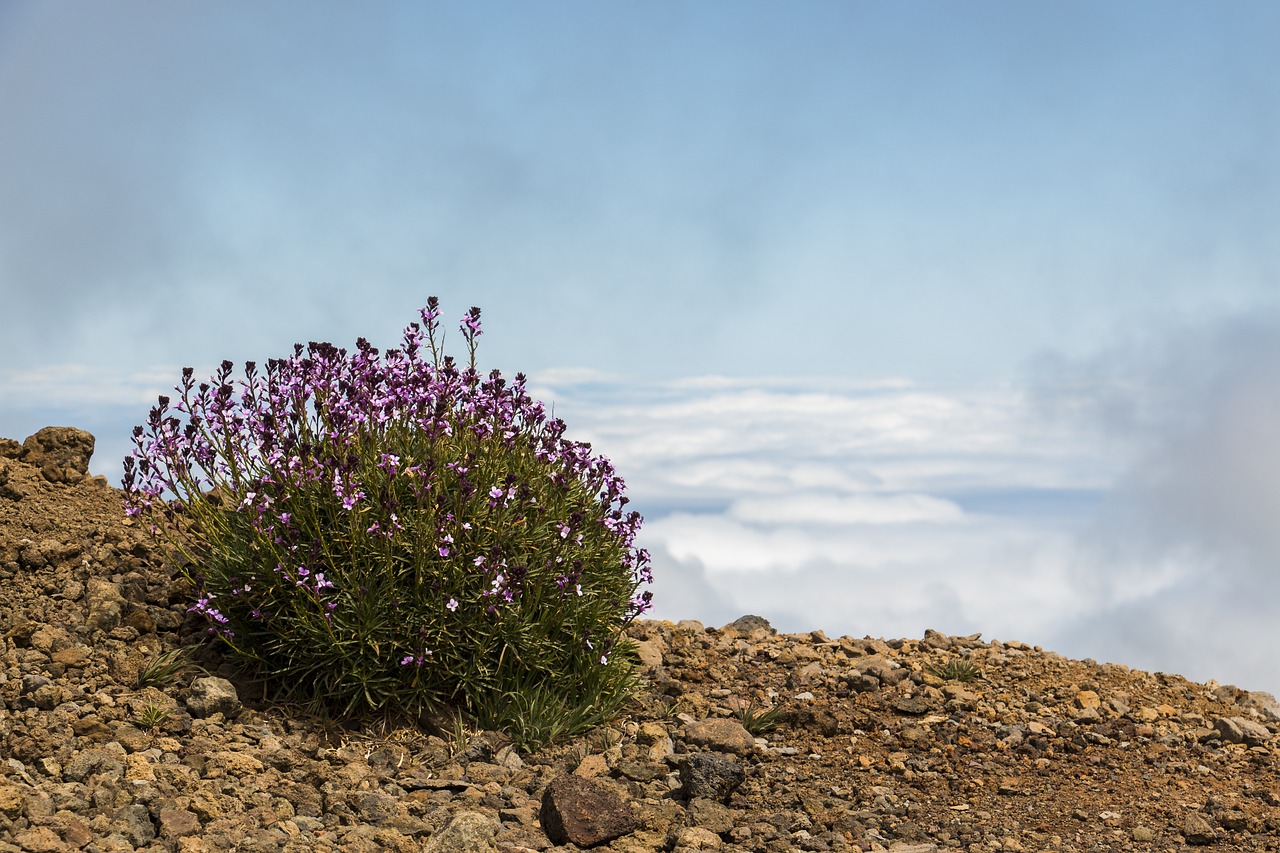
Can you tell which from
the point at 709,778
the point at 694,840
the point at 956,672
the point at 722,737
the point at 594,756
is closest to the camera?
the point at 694,840

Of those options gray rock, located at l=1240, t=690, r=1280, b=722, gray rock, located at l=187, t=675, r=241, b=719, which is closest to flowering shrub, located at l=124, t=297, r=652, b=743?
gray rock, located at l=187, t=675, r=241, b=719

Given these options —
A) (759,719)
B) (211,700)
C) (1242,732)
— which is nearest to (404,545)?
(211,700)

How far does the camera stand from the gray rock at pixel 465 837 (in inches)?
244

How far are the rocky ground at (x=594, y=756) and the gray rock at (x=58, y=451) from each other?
0.02 m

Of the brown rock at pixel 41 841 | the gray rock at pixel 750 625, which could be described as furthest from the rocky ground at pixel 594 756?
the gray rock at pixel 750 625

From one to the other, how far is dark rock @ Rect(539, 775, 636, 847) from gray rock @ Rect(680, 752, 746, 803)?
624 mm

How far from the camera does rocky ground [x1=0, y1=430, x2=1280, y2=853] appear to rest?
655cm

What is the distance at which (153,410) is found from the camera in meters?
8.20

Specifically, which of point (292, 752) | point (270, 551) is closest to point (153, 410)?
point (270, 551)

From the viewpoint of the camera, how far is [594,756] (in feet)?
25.5

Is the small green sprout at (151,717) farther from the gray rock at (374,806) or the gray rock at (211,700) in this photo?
the gray rock at (374,806)

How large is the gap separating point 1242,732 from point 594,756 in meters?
5.43

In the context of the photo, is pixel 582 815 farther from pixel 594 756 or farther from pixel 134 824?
pixel 134 824

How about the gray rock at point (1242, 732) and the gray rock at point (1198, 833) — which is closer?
the gray rock at point (1198, 833)
